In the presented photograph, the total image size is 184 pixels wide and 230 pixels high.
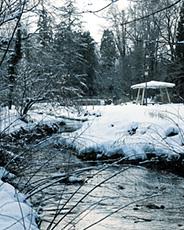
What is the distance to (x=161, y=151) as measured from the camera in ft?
49.3

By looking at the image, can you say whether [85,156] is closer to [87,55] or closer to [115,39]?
[87,55]

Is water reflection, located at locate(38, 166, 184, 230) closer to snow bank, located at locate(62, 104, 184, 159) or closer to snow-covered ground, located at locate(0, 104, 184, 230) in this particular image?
snow-covered ground, located at locate(0, 104, 184, 230)

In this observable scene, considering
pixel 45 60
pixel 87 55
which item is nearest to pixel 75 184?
pixel 45 60

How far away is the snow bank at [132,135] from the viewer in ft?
49.6

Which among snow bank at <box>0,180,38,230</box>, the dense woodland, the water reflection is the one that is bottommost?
the water reflection

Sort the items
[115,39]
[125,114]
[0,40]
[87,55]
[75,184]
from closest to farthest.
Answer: [0,40] < [75,184] < [125,114] < [87,55] < [115,39]

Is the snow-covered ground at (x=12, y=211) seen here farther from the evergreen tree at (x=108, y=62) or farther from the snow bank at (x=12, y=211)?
the evergreen tree at (x=108, y=62)

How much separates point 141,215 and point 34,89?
11.9 meters

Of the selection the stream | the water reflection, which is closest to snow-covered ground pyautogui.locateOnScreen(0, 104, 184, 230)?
the water reflection

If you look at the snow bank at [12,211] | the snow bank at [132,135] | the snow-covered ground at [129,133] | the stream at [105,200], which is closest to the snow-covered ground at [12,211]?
the snow bank at [12,211]

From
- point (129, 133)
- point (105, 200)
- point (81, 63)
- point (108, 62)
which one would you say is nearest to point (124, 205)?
point (105, 200)

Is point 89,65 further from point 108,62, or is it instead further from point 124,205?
point 124,205

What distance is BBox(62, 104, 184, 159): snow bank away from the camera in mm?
15117

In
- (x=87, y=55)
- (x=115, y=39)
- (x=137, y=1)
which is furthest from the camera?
(x=115, y=39)
